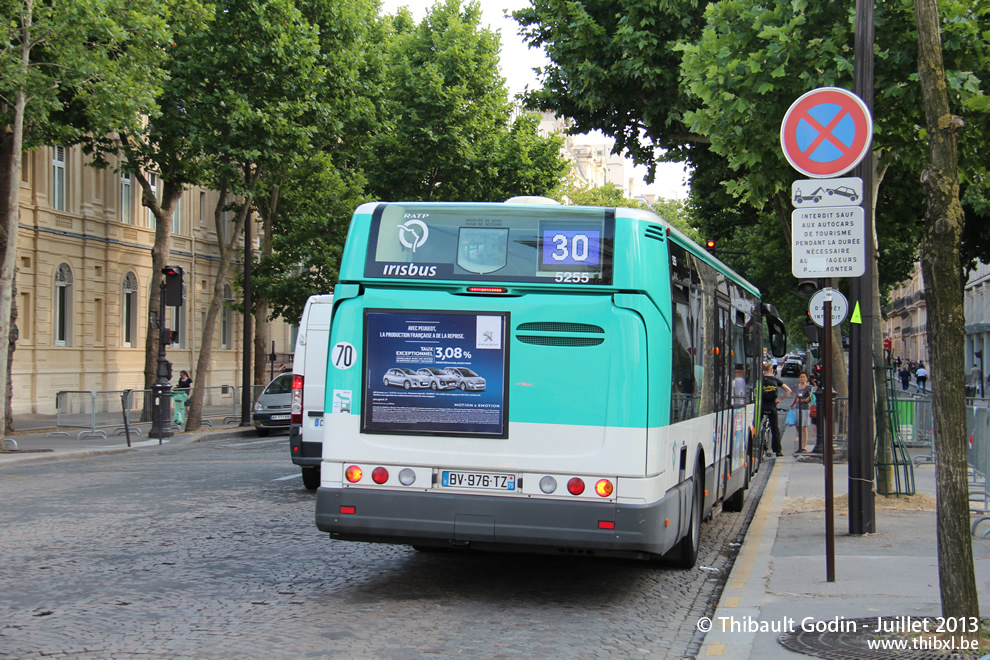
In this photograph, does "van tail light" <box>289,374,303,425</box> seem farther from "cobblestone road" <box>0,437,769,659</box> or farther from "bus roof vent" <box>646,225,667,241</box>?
"bus roof vent" <box>646,225,667,241</box>

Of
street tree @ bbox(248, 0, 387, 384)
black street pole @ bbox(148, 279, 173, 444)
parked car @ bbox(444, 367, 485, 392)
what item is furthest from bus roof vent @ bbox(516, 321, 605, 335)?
street tree @ bbox(248, 0, 387, 384)

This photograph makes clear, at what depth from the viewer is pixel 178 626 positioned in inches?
256

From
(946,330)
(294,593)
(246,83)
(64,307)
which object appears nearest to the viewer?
(946,330)

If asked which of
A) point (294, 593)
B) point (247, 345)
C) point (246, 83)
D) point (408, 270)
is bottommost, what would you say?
point (294, 593)

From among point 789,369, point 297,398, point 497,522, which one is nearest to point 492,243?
point 497,522

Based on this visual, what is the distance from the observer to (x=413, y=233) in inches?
294

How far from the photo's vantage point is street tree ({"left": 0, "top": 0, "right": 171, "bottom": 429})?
19250mm

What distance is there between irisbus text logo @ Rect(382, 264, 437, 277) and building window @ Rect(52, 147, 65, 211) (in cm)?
2764

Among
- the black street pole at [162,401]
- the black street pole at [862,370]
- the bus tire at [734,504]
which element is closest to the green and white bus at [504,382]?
the black street pole at [862,370]

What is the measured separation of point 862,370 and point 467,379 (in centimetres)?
441

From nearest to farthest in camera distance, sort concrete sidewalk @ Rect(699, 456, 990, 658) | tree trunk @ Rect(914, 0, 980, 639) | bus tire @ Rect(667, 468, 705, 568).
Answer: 1. tree trunk @ Rect(914, 0, 980, 639)
2. concrete sidewalk @ Rect(699, 456, 990, 658)
3. bus tire @ Rect(667, 468, 705, 568)

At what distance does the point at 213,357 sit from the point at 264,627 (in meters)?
37.3

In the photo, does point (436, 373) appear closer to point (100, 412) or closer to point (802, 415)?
point (802, 415)

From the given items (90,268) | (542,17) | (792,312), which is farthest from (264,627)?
(792,312)
